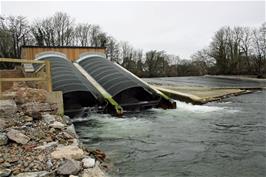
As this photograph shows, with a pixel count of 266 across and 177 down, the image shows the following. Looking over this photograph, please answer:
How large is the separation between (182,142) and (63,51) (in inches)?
520

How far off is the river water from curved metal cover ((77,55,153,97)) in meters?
1.92

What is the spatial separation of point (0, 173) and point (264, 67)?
41123 mm

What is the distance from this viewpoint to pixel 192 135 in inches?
309

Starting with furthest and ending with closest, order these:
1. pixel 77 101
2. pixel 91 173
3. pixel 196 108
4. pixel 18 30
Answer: pixel 18 30 < pixel 196 108 < pixel 77 101 < pixel 91 173

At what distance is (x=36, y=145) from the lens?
16.0 ft

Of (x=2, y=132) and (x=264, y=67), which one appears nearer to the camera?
(x=2, y=132)

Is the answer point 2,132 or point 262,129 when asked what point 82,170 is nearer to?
point 2,132

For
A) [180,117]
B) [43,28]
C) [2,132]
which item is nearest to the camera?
[2,132]

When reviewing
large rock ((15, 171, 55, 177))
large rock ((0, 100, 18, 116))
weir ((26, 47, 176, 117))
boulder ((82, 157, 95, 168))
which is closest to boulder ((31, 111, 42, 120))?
large rock ((0, 100, 18, 116))

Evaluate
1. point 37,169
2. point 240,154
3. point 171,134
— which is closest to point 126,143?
point 171,134

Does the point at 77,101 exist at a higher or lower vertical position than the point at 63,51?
lower

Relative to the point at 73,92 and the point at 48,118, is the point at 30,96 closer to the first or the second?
the point at 48,118

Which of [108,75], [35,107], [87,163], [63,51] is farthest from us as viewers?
[63,51]

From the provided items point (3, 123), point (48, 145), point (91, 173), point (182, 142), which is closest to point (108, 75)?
point (182, 142)
